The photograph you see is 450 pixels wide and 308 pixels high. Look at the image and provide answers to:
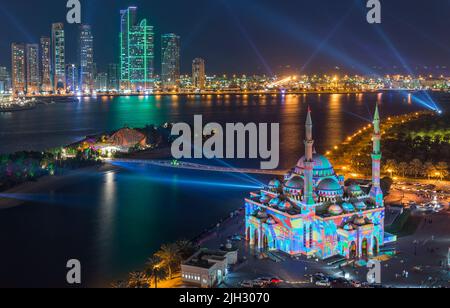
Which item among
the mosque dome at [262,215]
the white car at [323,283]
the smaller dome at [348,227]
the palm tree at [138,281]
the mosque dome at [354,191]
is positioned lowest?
the white car at [323,283]

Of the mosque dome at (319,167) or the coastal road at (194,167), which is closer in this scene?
the mosque dome at (319,167)

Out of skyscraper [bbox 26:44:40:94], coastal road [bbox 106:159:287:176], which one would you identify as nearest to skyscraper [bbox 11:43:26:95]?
skyscraper [bbox 26:44:40:94]

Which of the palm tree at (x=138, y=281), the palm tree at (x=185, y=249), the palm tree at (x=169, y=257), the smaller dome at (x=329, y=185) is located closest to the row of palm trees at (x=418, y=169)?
the smaller dome at (x=329, y=185)

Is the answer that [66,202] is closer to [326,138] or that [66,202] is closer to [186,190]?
[186,190]

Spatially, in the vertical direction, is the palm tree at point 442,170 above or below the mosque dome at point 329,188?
below

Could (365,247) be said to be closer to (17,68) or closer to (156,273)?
(156,273)

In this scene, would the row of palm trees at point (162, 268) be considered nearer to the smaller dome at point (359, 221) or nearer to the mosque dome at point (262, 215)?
the mosque dome at point (262, 215)

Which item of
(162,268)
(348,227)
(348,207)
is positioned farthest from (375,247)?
(162,268)
